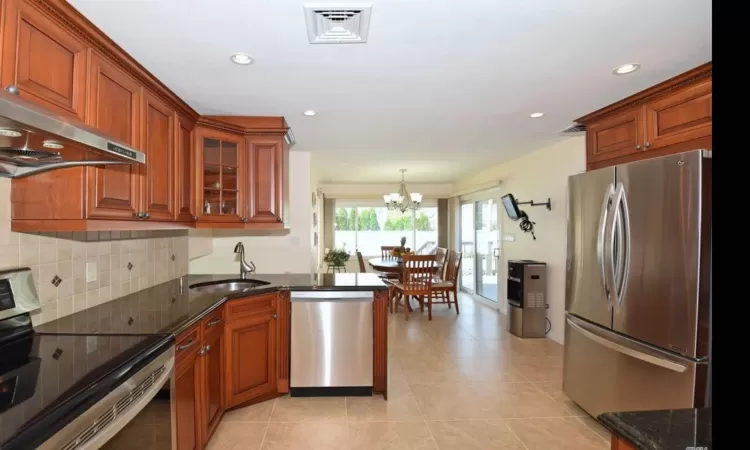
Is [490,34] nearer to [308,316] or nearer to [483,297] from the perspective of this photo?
[308,316]

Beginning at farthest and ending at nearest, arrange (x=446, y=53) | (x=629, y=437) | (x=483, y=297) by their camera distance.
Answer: (x=483, y=297), (x=446, y=53), (x=629, y=437)

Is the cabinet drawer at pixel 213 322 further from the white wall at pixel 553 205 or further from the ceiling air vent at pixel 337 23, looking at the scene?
the white wall at pixel 553 205

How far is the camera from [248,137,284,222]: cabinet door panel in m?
3.05

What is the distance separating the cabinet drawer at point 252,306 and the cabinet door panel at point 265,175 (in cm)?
69

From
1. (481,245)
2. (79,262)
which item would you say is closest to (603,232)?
(79,262)

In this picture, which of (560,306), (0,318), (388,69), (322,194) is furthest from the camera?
(322,194)

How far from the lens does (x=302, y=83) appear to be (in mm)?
2285

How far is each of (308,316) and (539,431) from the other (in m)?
1.77

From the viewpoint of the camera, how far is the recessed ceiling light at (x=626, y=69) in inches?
80.7

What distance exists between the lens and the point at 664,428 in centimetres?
97

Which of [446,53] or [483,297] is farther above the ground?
[446,53]

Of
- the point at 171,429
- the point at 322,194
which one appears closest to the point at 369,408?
the point at 171,429

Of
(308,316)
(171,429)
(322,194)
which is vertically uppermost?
(322,194)

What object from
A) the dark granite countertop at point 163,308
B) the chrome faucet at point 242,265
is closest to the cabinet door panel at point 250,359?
the dark granite countertop at point 163,308
